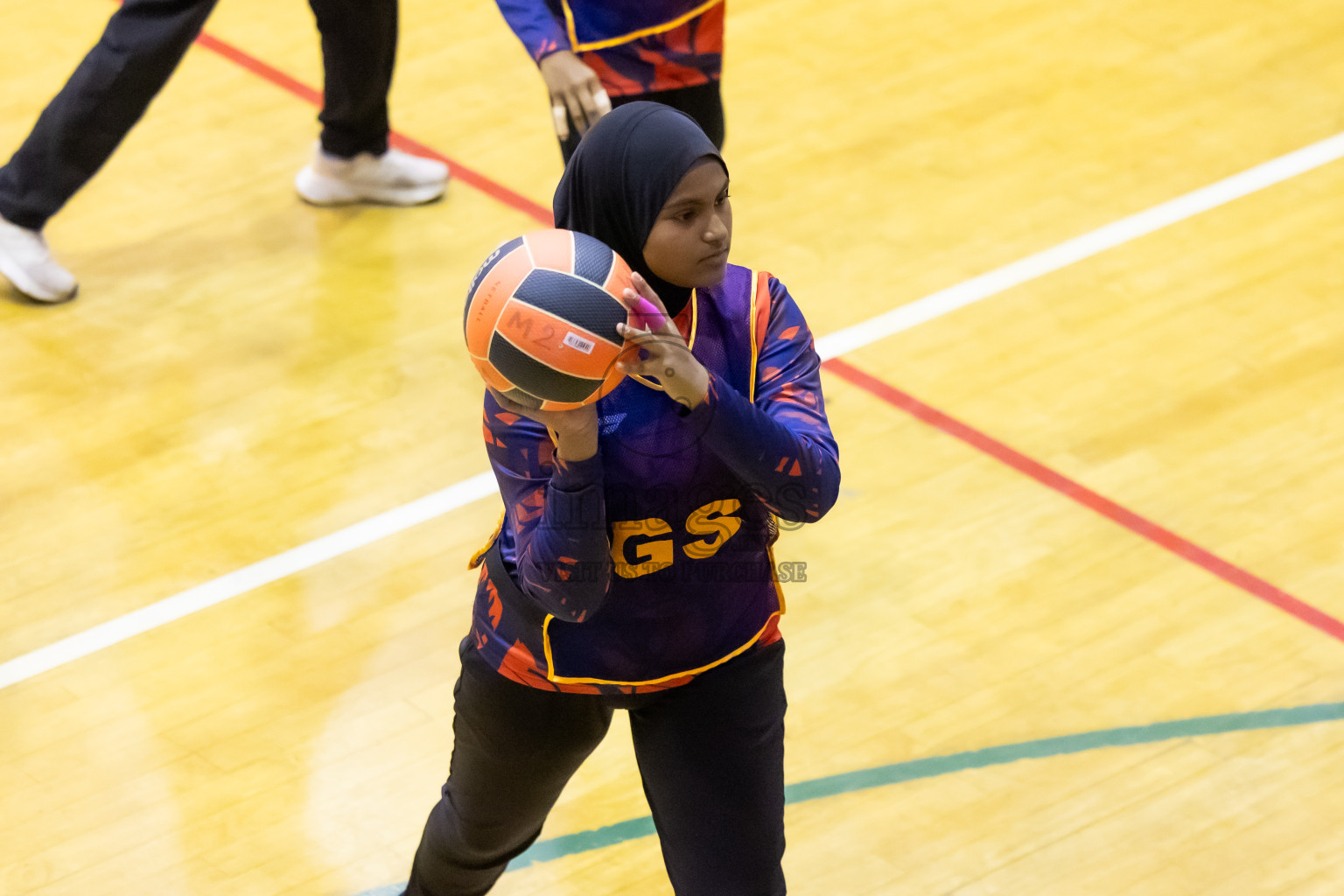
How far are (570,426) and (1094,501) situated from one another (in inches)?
108

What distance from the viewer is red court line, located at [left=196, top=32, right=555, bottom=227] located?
6059 millimetres

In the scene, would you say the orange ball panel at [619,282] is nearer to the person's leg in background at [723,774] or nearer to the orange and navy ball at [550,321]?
the orange and navy ball at [550,321]

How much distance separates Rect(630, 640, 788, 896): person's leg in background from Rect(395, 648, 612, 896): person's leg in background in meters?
0.15

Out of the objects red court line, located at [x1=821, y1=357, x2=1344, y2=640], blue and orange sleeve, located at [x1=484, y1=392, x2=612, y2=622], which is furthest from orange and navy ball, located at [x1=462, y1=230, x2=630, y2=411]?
red court line, located at [x1=821, y1=357, x2=1344, y2=640]

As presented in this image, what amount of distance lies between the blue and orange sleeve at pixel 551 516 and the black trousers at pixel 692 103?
1.78 m

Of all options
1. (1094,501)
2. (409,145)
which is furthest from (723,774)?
(409,145)

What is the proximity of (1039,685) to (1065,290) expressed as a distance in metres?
1.92

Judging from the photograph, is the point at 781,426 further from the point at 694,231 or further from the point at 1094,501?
the point at 1094,501

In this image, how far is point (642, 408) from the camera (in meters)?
2.48

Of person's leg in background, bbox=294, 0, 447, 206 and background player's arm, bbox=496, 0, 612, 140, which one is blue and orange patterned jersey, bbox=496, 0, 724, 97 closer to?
background player's arm, bbox=496, 0, 612, 140

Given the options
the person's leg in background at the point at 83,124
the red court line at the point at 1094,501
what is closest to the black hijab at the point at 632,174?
the red court line at the point at 1094,501

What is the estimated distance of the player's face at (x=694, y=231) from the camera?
235cm

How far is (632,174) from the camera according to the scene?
92.4 inches

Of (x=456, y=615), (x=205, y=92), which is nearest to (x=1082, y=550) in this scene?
(x=456, y=615)
